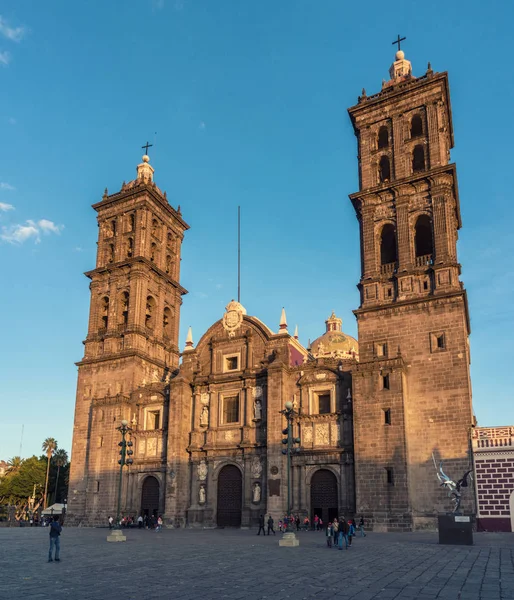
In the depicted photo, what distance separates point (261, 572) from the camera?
14.5m

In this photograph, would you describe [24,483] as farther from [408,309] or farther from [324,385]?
[408,309]

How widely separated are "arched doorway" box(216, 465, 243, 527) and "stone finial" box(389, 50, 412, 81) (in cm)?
3132

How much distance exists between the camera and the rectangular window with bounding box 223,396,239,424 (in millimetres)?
41094

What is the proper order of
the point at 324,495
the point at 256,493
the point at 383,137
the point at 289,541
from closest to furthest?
the point at 289,541
the point at 324,495
the point at 256,493
the point at 383,137

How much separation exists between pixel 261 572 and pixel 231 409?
2705 cm

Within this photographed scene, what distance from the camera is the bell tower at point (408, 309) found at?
32.6 metres

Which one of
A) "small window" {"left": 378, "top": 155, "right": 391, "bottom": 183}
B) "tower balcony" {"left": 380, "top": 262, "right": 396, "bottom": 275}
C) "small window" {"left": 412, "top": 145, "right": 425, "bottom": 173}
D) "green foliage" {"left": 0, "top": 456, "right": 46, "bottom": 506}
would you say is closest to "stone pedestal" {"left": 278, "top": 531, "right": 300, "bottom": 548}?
"tower balcony" {"left": 380, "top": 262, "right": 396, "bottom": 275}

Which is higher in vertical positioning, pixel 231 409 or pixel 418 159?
pixel 418 159

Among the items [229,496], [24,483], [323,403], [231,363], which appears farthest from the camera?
[24,483]

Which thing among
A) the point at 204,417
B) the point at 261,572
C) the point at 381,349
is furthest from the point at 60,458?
the point at 261,572

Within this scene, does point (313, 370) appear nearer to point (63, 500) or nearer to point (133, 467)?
point (133, 467)

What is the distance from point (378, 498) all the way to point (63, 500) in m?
54.9

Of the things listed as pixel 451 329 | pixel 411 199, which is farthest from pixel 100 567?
pixel 411 199

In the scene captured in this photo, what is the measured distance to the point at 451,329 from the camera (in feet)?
113
